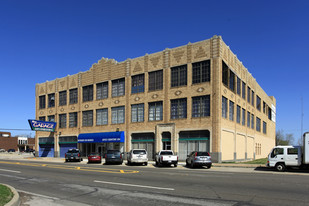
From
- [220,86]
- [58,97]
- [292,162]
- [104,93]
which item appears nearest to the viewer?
[292,162]

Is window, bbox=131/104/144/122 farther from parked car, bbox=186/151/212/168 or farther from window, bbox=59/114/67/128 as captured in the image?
window, bbox=59/114/67/128

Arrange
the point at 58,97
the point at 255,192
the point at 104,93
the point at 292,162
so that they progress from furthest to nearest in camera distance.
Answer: the point at 58,97, the point at 104,93, the point at 292,162, the point at 255,192

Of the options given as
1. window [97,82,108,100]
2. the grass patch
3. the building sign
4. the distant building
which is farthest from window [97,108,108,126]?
the grass patch

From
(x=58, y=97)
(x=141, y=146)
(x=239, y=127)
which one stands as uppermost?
(x=58, y=97)

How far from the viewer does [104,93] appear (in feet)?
142

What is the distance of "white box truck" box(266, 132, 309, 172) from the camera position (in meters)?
20.2

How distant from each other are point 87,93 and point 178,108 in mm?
18099

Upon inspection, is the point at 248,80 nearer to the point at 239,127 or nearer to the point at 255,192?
the point at 239,127

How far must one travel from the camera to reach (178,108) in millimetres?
34281

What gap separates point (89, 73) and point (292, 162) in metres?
33.3

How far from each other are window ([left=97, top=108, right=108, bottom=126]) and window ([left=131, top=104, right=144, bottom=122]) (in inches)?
222

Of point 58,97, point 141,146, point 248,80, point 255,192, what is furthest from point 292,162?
point 58,97

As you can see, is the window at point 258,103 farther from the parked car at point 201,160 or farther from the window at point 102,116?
the parked car at point 201,160

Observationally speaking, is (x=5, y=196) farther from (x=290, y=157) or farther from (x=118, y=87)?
(x=118, y=87)
